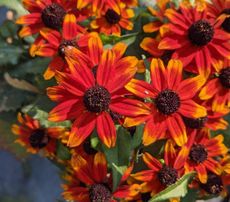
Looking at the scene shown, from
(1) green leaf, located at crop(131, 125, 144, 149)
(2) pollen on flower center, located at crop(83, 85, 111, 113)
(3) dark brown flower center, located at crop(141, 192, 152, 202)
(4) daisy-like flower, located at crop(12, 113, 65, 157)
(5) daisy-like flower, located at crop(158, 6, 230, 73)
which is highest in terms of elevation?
(5) daisy-like flower, located at crop(158, 6, 230, 73)

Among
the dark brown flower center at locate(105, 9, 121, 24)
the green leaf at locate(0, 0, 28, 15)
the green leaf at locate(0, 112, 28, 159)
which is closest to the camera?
the dark brown flower center at locate(105, 9, 121, 24)

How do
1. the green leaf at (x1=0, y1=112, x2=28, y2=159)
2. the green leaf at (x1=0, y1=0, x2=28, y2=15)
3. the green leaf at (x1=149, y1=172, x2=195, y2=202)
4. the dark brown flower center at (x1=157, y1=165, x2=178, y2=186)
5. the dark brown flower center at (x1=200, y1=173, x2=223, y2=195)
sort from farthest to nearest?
1. the green leaf at (x1=0, y1=112, x2=28, y2=159)
2. the green leaf at (x1=0, y1=0, x2=28, y2=15)
3. the dark brown flower center at (x1=200, y1=173, x2=223, y2=195)
4. the dark brown flower center at (x1=157, y1=165, x2=178, y2=186)
5. the green leaf at (x1=149, y1=172, x2=195, y2=202)

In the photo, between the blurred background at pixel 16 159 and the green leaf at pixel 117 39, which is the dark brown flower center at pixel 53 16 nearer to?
the green leaf at pixel 117 39

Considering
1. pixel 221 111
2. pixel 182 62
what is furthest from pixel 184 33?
pixel 221 111

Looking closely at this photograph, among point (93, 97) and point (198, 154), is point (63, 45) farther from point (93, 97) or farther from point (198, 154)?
point (198, 154)

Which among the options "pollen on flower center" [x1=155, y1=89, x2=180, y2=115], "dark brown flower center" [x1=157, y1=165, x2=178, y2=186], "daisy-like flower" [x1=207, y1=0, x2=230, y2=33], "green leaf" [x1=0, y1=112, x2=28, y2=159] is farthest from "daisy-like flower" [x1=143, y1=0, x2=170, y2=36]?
"green leaf" [x1=0, y1=112, x2=28, y2=159]

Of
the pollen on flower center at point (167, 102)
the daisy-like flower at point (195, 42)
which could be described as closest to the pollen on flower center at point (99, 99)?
the pollen on flower center at point (167, 102)

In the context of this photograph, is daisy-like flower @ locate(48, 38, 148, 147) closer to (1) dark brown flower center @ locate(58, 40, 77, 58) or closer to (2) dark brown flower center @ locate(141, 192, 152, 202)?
(1) dark brown flower center @ locate(58, 40, 77, 58)

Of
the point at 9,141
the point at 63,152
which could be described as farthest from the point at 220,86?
the point at 9,141

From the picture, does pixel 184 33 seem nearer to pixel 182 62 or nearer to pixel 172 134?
pixel 182 62
